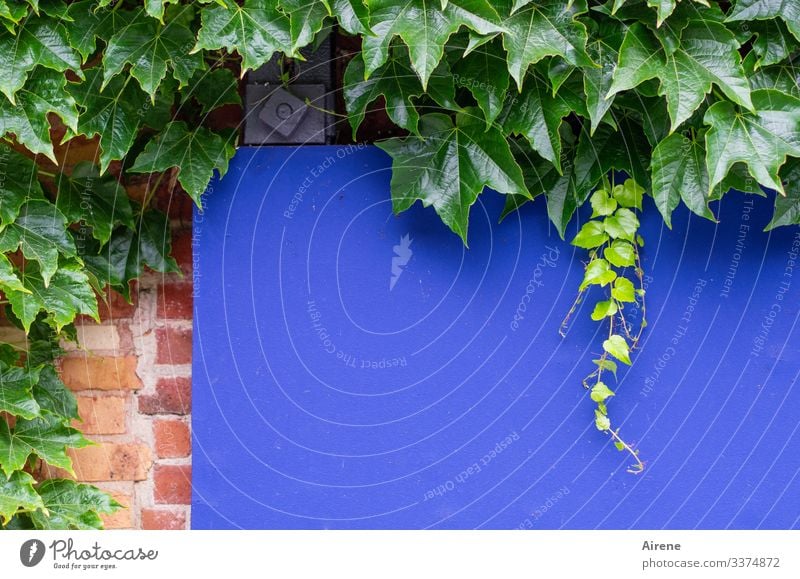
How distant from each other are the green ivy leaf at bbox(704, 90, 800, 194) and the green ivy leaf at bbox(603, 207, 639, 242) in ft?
0.47

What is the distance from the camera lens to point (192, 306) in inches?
49.9

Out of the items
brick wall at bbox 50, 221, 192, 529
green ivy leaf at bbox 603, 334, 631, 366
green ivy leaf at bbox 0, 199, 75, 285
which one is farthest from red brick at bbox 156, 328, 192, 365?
green ivy leaf at bbox 603, 334, 631, 366

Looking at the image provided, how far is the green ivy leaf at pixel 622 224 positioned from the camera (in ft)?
3.52

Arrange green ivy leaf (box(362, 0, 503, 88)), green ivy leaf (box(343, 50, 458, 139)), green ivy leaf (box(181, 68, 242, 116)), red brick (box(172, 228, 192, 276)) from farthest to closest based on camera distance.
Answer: red brick (box(172, 228, 192, 276)) → green ivy leaf (box(181, 68, 242, 116)) → green ivy leaf (box(343, 50, 458, 139)) → green ivy leaf (box(362, 0, 503, 88))

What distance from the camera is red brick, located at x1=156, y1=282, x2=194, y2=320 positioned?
1265mm

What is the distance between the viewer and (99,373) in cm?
129

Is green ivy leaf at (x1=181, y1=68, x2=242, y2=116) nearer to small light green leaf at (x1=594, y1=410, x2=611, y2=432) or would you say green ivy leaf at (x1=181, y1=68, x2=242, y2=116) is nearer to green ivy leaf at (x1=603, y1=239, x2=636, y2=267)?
green ivy leaf at (x1=603, y1=239, x2=636, y2=267)

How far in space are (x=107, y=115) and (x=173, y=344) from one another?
399 mm

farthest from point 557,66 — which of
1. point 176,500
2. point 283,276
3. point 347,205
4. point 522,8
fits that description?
point 176,500

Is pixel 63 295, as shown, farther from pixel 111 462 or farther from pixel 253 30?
pixel 253 30

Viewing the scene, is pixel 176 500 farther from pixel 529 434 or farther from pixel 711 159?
pixel 711 159

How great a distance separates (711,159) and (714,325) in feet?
0.95

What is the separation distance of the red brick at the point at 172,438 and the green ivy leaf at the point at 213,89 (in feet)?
1.73

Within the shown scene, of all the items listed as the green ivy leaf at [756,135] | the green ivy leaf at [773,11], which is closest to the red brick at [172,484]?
the green ivy leaf at [756,135]
